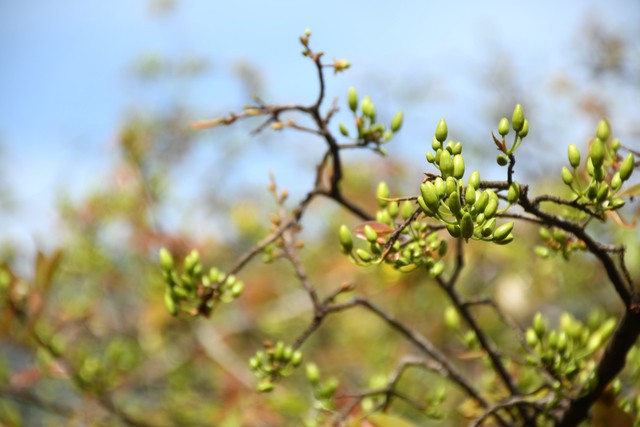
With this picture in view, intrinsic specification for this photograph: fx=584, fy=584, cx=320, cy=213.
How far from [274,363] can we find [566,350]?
0.38 metres

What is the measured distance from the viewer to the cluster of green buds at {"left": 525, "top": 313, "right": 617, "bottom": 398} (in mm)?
722

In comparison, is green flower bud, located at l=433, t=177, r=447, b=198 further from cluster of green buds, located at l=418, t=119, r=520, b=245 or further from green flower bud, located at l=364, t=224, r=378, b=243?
green flower bud, located at l=364, t=224, r=378, b=243

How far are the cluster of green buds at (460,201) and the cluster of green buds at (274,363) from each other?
0.33 meters

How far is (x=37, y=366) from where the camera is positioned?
1.42m

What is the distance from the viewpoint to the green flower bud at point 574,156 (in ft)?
1.91

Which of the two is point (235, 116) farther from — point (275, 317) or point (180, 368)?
point (180, 368)

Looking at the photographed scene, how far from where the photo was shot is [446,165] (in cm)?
51

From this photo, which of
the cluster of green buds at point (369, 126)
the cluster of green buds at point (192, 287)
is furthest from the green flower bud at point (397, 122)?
the cluster of green buds at point (192, 287)

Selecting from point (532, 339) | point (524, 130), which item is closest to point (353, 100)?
point (524, 130)

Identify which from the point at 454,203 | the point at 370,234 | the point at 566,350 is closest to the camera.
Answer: the point at 454,203

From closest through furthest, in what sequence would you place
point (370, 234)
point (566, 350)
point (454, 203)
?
1. point (454, 203)
2. point (370, 234)
3. point (566, 350)

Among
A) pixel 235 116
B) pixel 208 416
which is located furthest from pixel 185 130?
pixel 235 116

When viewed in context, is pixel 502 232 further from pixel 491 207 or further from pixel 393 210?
pixel 393 210

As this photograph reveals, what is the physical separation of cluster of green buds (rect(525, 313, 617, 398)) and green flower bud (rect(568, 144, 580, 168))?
23cm
